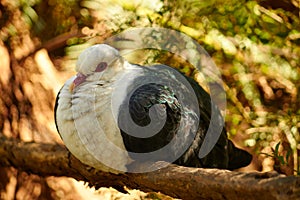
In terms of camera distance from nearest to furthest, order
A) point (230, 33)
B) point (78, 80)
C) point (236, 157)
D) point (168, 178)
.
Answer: point (168, 178)
point (78, 80)
point (236, 157)
point (230, 33)

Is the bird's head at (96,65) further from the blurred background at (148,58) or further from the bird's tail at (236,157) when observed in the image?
the blurred background at (148,58)

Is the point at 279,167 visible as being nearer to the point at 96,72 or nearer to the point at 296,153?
the point at 296,153

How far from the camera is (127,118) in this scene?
6.37 feet

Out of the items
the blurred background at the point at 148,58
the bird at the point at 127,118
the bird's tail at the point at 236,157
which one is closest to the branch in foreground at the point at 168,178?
the bird at the point at 127,118

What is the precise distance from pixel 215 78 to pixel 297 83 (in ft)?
1.47

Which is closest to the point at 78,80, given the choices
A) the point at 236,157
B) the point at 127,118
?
the point at 127,118

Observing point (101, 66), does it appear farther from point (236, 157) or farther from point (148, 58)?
point (148, 58)

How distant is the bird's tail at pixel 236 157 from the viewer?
7.88 ft

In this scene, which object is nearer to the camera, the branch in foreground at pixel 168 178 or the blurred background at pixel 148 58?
the branch in foreground at pixel 168 178

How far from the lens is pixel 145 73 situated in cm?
216

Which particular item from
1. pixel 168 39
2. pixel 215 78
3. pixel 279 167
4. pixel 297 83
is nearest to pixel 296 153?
pixel 279 167

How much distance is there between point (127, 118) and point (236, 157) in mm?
680

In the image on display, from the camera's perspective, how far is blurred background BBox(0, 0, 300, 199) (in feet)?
9.40

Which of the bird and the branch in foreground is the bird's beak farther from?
the branch in foreground
